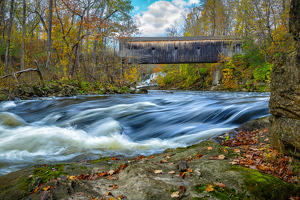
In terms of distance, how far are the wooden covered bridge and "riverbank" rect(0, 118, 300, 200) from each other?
21.8m

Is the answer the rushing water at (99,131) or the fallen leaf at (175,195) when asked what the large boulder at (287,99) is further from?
the rushing water at (99,131)

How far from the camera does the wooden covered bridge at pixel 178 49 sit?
931 inches

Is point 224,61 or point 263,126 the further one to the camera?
point 224,61

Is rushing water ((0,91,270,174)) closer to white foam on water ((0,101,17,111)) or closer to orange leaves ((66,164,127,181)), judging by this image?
white foam on water ((0,101,17,111))

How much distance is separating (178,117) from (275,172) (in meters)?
4.74

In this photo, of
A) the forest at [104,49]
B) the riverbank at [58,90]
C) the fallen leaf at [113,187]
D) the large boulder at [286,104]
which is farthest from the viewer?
the forest at [104,49]

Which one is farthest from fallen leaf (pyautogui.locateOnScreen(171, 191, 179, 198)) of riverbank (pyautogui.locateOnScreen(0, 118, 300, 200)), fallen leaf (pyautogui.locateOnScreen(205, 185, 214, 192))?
fallen leaf (pyautogui.locateOnScreen(205, 185, 214, 192))

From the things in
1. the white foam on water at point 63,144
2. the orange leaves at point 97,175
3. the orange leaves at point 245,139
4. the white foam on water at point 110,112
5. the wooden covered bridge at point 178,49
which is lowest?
the white foam on water at point 63,144

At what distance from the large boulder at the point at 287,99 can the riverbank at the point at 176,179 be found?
200 millimetres

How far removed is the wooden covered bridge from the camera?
23641 millimetres

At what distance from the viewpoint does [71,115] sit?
7359 millimetres

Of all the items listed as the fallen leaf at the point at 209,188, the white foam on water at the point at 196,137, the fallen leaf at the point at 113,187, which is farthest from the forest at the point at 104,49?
the fallen leaf at the point at 209,188

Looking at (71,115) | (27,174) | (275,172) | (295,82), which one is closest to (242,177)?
(275,172)

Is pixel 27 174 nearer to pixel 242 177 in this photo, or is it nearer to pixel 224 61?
pixel 242 177
